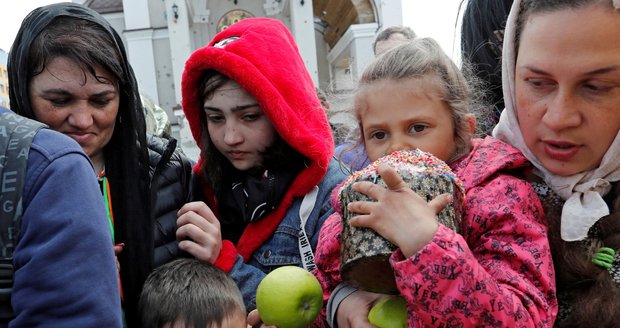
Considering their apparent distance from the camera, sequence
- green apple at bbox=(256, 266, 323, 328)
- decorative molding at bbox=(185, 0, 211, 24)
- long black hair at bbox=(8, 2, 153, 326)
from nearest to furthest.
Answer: green apple at bbox=(256, 266, 323, 328), long black hair at bbox=(8, 2, 153, 326), decorative molding at bbox=(185, 0, 211, 24)

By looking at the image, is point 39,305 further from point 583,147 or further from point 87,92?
point 583,147

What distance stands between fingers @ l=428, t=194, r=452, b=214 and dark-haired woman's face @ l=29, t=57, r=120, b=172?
136 cm

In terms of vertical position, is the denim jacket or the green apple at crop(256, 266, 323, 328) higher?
the green apple at crop(256, 266, 323, 328)

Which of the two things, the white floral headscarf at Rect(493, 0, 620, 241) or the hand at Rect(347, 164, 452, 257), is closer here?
the hand at Rect(347, 164, 452, 257)

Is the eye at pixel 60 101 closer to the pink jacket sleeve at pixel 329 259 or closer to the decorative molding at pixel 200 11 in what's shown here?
the pink jacket sleeve at pixel 329 259

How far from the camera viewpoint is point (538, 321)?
1152 mm

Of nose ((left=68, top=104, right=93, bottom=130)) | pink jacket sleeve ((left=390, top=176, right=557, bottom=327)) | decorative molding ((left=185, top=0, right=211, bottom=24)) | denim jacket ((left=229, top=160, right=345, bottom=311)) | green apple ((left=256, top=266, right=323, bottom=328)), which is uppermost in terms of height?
decorative molding ((left=185, top=0, right=211, bottom=24))

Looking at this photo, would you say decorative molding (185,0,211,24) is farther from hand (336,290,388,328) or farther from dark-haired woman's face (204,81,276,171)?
hand (336,290,388,328)

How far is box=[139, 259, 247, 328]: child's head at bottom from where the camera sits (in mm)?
1743

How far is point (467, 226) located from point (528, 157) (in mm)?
290

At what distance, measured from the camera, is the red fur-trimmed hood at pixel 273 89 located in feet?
7.14

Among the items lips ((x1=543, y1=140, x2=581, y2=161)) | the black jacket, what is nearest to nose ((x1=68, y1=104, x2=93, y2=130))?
the black jacket

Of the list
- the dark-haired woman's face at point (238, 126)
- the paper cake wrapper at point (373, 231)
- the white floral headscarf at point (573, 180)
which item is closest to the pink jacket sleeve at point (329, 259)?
the paper cake wrapper at point (373, 231)

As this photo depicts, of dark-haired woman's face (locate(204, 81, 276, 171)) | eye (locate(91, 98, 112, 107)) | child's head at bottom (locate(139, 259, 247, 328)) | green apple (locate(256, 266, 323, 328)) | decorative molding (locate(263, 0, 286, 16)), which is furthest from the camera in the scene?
decorative molding (locate(263, 0, 286, 16))
